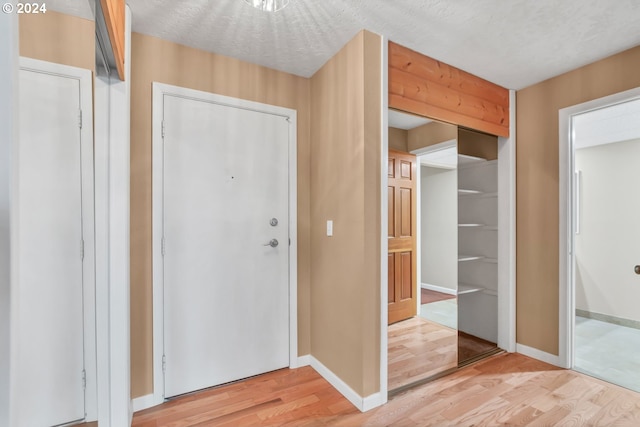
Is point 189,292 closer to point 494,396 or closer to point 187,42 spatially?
point 187,42

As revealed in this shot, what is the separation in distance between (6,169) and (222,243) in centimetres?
173

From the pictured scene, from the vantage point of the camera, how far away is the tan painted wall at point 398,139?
243 centimetres

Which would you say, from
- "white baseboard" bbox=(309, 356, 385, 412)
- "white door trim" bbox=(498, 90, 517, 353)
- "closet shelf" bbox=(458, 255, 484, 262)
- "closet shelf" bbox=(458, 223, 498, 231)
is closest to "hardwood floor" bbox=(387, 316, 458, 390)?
"white baseboard" bbox=(309, 356, 385, 412)

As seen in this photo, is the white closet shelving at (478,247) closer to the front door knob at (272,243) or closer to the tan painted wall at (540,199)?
the tan painted wall at (540,199)

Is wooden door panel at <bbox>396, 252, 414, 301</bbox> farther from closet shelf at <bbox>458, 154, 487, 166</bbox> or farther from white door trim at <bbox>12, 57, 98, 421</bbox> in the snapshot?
white door trim at <bbox>12, 57, 98, 421</bbox>

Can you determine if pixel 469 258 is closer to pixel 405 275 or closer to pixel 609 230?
pixel 405 275

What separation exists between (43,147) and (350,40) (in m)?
1.80

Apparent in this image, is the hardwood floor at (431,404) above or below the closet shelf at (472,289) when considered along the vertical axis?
below

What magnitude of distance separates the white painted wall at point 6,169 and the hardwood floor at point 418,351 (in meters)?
2.19

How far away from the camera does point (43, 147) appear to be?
106 centimetres

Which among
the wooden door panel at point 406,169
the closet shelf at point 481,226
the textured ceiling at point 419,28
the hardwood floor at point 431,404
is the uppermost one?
the textured ceiling at point 419,28

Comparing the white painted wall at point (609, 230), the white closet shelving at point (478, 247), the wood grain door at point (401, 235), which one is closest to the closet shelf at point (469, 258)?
the white closet shelving at point (478, 247)

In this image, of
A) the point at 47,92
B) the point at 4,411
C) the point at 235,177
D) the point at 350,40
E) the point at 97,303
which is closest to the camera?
the point at 4,411

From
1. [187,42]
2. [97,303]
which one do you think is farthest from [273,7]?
[97,303]
